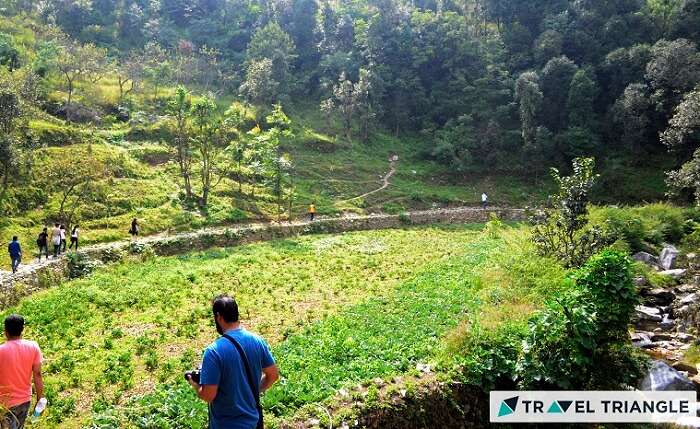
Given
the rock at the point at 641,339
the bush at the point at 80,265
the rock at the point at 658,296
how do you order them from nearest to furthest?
the rock at the point at 641,339 < the rock at the point at 658,296 < the bush at the point at 80,265

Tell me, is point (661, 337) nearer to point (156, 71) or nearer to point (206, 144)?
point (206, 144)

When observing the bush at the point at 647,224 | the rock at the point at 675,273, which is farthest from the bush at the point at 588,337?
the rock at the point at 675,273

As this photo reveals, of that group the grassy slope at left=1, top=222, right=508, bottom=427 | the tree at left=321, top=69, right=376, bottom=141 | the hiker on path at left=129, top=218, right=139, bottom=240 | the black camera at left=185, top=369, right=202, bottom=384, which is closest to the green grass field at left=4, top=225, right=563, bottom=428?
the grassy slope at left=1, top=222, right=508, bottom=427

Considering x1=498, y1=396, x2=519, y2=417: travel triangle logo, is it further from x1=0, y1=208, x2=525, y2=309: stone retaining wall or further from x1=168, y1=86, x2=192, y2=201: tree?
x1=168, y1=86, x2=192, y2=201: tree

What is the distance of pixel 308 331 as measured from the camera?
50.1 feet

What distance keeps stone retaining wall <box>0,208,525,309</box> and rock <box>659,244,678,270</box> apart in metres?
21.3

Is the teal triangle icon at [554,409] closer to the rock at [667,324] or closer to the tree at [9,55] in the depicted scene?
the rock at [667,324]

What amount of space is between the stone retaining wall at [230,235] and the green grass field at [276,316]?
40.1 inches

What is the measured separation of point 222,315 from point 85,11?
82.0 m

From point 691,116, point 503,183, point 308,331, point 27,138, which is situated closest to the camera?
point 308,331

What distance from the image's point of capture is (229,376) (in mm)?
5367

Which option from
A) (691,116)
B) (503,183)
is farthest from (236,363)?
(503,183)

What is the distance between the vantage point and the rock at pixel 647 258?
834 inches

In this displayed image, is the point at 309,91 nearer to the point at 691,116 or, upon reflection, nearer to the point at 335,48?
the point at 335,48
